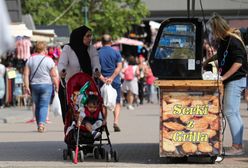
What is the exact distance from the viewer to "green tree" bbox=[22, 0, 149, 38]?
37.0 metres

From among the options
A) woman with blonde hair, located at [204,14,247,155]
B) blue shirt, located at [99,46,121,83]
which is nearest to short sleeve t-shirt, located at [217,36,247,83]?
woman with blonde hair, located at [204,14,247,155]

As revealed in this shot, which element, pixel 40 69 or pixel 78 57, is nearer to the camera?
pixel 78 57

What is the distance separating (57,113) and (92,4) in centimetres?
2124

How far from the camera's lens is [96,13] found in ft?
130

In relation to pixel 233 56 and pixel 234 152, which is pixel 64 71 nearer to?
pixel 233 56

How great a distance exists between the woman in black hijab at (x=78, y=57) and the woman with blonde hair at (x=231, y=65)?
1.76 metres

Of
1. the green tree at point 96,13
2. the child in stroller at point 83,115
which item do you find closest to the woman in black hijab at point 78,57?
the child in stroller at point 83,115

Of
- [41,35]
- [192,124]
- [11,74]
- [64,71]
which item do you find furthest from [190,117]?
[11,74]

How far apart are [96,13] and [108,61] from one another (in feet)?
81.0

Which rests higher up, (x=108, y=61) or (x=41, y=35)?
(x=108, y=61)

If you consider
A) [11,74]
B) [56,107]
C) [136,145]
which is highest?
[136,145]

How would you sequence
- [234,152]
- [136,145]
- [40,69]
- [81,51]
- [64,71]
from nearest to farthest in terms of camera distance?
[234,152] → [64,71] → [81,51] → [136,145] → [40,69]

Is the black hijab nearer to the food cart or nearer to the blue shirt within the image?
the food cart

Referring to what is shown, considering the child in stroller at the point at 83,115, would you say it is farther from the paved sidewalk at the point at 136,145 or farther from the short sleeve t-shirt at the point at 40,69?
the short sleeve t-shirt at the point at 40,69
